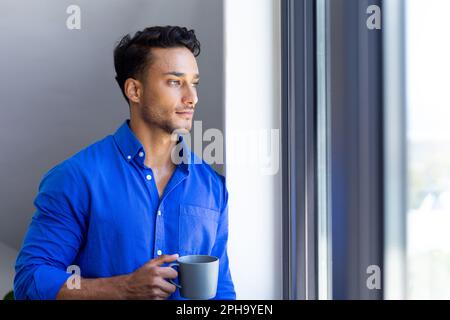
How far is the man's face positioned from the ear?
19 mm

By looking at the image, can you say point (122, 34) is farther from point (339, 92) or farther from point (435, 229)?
point (435, 229)

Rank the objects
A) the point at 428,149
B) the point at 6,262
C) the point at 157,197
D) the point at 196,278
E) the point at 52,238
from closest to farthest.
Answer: the point at 428,149 → the point at 196,278 → the point at 52,238 → the point at 157,197 → the point at 6,262

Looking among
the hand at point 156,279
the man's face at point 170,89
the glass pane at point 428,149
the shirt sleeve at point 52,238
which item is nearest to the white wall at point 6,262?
the shirt sleeve at point 52,238

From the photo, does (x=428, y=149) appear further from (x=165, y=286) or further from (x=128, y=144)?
(x=128, y=144)

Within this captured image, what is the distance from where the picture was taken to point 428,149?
0.64 m

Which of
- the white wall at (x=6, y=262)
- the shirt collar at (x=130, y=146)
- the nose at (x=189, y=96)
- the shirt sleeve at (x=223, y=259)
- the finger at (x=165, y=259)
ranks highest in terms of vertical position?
the nose at (x=189, y=96)

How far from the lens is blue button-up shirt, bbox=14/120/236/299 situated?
3.15ft

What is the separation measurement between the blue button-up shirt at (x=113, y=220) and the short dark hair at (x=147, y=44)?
0.16m

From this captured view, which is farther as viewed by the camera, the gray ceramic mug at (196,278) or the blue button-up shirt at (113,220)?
the blue button-up shirt at (113,220)

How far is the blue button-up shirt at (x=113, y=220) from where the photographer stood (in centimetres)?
96

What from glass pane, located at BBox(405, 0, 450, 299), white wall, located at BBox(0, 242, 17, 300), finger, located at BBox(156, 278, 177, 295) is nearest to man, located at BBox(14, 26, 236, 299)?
finger, located at BBox(156, 278, 177, 295)

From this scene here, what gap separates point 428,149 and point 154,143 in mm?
678

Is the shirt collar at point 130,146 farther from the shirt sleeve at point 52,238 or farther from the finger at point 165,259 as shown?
the finger at point 165,259

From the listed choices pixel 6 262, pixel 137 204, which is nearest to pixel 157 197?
pixel 137 204
